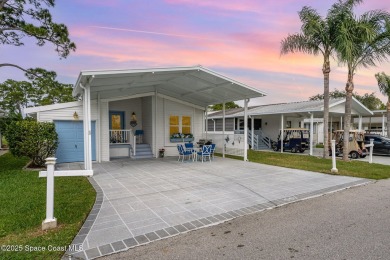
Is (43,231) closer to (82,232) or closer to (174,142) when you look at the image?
(82,232)

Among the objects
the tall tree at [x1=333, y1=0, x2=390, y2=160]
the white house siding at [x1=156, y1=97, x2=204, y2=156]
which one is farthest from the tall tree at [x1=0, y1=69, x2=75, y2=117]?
the tall tree at [x1=333, y1=0, x2=390, y2=160]

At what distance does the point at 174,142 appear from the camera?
1328 cm

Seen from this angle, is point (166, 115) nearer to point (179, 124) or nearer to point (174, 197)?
point (179, 124)

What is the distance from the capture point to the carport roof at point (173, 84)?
8.02m

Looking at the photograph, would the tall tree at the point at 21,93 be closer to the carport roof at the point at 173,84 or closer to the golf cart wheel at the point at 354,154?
the carport roof at the point at 173,84

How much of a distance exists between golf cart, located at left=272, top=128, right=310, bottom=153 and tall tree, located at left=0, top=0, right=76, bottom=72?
1549 cm

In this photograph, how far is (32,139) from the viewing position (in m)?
8.64

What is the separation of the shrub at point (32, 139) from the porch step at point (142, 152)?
13.2 ft

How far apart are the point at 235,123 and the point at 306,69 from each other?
7.82m

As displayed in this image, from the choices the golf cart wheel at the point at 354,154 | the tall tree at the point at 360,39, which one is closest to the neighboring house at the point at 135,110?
the tall tree at the point at 360,39

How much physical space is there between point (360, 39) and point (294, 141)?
7.36 meters

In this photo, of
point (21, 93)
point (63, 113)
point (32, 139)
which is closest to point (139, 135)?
point (63, 113)

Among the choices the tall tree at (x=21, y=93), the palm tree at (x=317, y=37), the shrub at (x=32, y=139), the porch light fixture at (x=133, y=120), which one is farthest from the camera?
the tall tree at (x=21, y=93)

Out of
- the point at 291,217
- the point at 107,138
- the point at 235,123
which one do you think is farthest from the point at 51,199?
the point at 235,123
